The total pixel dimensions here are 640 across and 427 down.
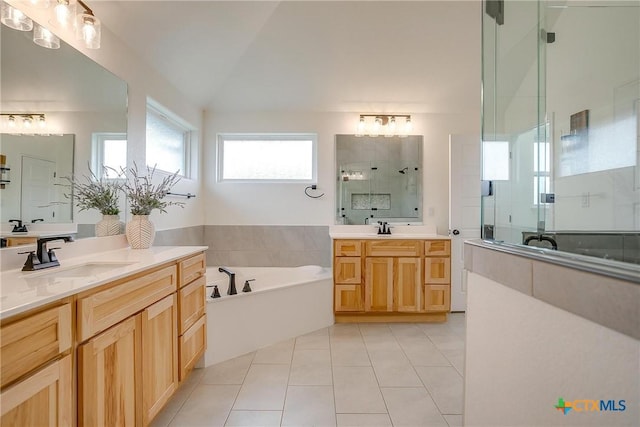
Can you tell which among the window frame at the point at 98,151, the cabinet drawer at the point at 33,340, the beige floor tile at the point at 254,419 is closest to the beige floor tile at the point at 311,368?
the beige floor tile at the point at 254,419

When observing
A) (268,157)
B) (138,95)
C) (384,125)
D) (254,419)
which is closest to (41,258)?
(254,419)

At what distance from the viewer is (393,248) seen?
301cm

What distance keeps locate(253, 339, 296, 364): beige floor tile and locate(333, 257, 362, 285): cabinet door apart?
0.79 meters

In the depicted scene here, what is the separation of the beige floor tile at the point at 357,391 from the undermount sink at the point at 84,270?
1.46 m

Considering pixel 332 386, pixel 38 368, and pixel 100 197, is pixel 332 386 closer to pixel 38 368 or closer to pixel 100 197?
pixel 38 368

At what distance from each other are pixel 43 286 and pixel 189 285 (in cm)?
86

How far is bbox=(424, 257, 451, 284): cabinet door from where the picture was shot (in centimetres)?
303

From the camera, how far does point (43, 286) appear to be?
100 cm

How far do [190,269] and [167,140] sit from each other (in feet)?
5.49

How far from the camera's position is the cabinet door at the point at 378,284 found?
299 cm

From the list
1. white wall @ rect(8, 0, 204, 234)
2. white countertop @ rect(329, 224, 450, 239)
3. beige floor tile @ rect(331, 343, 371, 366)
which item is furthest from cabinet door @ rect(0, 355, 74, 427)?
white countertop @ rect(329, 224, 450, 239)

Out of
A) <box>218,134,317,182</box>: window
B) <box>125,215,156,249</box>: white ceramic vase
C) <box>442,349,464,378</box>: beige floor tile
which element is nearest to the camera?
<box>125,215,156,249</box>: white ceramic vase

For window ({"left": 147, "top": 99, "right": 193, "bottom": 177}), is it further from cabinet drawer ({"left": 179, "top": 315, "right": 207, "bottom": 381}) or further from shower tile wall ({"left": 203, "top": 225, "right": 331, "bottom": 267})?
cabinet drawer ({"left": 179, "top": 315, "right": 207, "bottom": 381})

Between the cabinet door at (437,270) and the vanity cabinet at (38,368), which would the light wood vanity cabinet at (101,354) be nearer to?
the vanity cabinet at (38,368)
